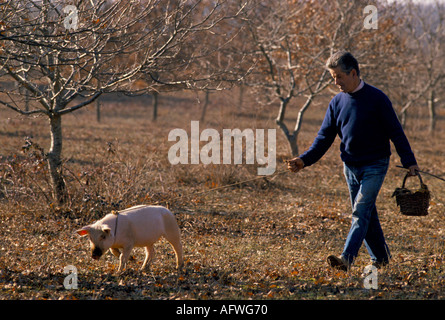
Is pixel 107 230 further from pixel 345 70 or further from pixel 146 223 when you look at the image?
pixel 345 70

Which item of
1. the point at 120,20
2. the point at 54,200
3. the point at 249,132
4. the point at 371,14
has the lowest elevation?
the point at 54,200

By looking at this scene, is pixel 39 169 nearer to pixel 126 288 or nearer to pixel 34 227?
pixel 34 227

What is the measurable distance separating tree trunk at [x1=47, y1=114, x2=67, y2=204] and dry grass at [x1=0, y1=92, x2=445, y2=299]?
0.19m

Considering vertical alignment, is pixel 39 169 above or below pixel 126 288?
above

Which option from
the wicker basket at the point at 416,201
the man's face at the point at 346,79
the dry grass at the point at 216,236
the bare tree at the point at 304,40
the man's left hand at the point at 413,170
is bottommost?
the dry grass at the point at 216,236

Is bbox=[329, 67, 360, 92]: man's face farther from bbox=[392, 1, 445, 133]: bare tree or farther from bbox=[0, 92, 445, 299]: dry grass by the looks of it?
bbox=[392, 1, 445, 133]: bare tree

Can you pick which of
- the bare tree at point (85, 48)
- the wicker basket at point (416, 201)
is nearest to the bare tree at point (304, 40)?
the bare tree at point (85, 48)

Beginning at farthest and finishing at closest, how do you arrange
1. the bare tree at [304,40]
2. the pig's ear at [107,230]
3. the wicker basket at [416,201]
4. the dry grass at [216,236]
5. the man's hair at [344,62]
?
the bare tree at [304,40] → the wicker basket at [416,201] → the man's hair at [344,62] → the dry grass at [216,236] → the pig's ear at [107,230]

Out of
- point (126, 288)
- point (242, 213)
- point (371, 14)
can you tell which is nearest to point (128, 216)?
point (126, 288)

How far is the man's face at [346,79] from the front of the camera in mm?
5570

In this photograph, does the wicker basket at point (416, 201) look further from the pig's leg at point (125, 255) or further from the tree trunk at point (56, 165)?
the tree trunk at point (56, 165)

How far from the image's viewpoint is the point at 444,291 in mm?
5395

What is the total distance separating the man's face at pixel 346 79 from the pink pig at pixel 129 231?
7.89 feet

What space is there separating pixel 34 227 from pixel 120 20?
11.4ft
